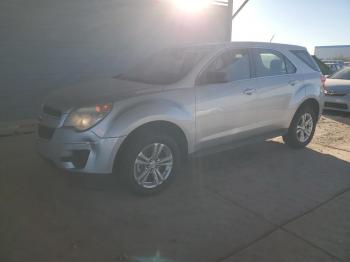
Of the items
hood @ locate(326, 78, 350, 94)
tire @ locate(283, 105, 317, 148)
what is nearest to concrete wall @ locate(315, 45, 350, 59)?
hood @ locate(326, 78, 350, 94)

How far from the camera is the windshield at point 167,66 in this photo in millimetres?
4266

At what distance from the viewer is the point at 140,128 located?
3.71m

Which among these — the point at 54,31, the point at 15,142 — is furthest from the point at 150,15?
the point at 15,142

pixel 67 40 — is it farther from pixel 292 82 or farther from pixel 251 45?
pixel 292 82

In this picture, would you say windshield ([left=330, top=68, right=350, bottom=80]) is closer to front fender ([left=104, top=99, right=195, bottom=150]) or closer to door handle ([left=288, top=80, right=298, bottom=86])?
door handle ([left=288, top=80, right=298, bottom=86])

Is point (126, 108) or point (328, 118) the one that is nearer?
point (126, 108)

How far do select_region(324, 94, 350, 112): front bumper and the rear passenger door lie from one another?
3892mm

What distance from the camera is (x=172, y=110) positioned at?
12.7 feet

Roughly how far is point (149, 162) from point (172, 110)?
64 centimetres

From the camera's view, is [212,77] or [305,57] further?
[305,57]

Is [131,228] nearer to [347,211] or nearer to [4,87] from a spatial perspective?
[347,211]

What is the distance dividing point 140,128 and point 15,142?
3206mm

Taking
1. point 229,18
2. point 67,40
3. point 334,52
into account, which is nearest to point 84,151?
point 67,40

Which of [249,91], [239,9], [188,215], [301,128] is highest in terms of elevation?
[239,9]
